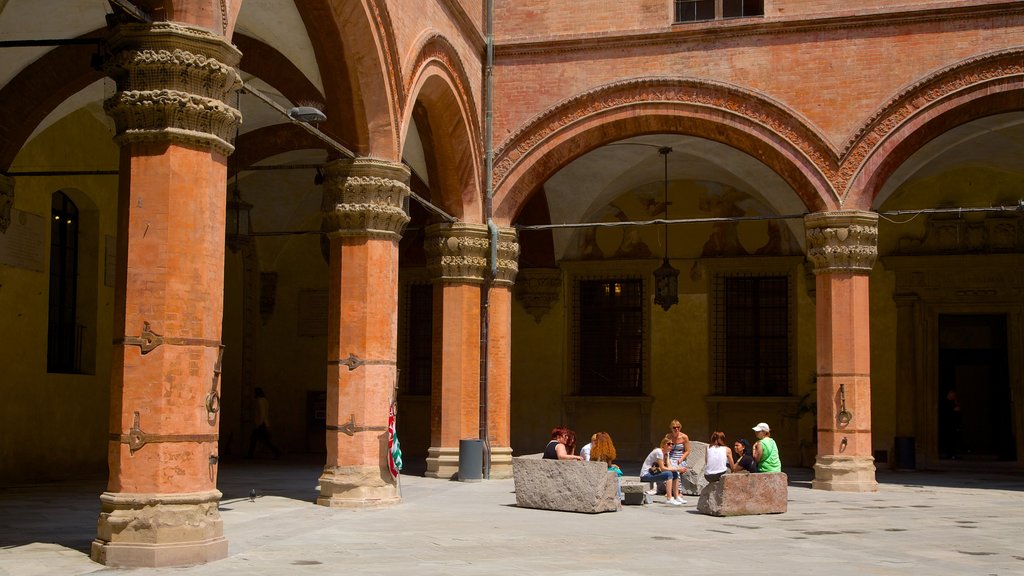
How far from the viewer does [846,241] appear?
51.2ft

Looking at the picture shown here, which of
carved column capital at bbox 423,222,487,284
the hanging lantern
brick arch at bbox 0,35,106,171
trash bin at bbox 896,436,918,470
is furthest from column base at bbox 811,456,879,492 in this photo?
brick arch at bbox 0,35,106,171

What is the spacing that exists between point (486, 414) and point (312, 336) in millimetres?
6851

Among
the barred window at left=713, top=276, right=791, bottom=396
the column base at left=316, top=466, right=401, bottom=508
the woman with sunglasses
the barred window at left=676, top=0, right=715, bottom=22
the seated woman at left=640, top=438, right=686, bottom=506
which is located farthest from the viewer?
the barred window at left=713, top=276, right=791, bottom=396

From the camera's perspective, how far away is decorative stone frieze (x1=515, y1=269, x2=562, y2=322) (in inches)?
857

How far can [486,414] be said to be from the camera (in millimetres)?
16688

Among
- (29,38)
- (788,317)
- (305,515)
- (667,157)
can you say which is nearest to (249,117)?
(29,38)

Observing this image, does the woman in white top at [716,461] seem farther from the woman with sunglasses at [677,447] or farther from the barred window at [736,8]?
the barred window at [736,8]

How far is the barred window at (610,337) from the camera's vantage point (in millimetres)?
21672

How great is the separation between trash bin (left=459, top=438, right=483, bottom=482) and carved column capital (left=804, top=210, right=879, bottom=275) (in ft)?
16.8

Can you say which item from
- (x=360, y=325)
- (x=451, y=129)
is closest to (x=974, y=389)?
(x=451, y=129)

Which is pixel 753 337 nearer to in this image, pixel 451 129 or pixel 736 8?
pixel 736 8

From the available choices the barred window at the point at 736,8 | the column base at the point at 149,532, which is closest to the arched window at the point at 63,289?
the column base at the point at 149,532

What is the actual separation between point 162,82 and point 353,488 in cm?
539

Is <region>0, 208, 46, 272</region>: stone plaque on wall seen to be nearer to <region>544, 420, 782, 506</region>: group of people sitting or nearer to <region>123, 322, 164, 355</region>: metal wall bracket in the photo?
<region>544, 420, 782, 506</region>: group of people sitting
